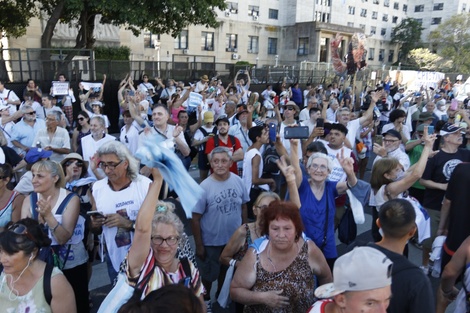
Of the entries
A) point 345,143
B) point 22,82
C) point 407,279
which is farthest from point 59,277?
point 22,82

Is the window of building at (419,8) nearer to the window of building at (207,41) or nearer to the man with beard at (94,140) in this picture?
the window of building at (207,41)

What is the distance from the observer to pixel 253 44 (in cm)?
4534

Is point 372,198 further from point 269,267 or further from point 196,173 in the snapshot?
point 196,173

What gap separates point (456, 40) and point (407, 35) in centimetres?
783

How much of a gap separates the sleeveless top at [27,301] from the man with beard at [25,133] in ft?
13.0

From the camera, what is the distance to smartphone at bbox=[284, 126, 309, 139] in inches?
147

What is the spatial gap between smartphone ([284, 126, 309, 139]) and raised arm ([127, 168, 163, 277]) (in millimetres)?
1862

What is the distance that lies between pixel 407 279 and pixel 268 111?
811 cm

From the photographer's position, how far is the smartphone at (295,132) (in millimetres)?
3729

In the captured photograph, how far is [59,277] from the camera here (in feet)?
8.12

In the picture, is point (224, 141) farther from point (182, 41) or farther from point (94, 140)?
point (182, 41)

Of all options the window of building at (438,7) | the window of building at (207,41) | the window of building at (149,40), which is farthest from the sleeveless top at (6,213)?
the window of building at (438,7)

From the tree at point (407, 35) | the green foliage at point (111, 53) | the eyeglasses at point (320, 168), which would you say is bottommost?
the eyeglasses at point (320, 168)

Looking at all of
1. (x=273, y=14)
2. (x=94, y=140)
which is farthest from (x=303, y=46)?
(x=94, y=140)
